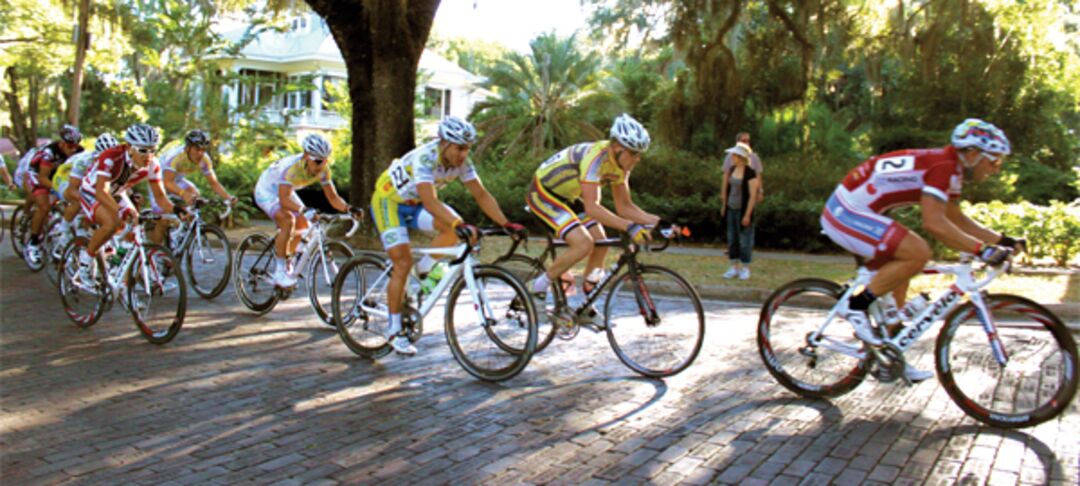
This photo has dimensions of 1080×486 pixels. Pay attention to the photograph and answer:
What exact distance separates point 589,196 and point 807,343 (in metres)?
1.93

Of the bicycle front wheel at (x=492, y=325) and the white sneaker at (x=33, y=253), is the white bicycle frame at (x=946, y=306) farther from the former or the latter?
the white sneaker at (x=33, y=253)

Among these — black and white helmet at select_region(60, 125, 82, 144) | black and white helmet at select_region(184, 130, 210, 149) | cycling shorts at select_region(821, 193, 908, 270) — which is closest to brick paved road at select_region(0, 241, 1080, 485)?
cycling shorts at select_region(821, 193, 908, 270)

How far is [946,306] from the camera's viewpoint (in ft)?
17.6

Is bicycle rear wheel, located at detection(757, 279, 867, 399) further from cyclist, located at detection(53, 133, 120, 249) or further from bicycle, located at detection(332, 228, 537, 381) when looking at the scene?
cyclist, located at detection(53, 133, 120, 249)

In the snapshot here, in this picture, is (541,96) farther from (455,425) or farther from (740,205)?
(455,425)

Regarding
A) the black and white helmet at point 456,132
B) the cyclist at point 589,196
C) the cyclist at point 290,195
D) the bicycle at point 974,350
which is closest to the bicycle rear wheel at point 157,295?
the cyclist at point 290,195

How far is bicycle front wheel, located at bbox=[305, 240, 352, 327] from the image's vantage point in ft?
27.2

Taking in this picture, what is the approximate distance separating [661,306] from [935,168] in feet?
7.03

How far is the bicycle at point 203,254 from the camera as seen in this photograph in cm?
989

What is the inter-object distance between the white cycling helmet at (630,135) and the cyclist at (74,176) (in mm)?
5507

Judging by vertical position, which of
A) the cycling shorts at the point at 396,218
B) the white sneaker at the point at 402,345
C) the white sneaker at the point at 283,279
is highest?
the cycling shorts at the point at 396,218

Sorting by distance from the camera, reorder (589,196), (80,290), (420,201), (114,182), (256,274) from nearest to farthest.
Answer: (589,196), (420,201), (80,290), (256,274), (114,182)

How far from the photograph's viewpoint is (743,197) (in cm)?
1169

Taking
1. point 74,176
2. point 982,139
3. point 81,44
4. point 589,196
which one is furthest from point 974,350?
point 81,44
